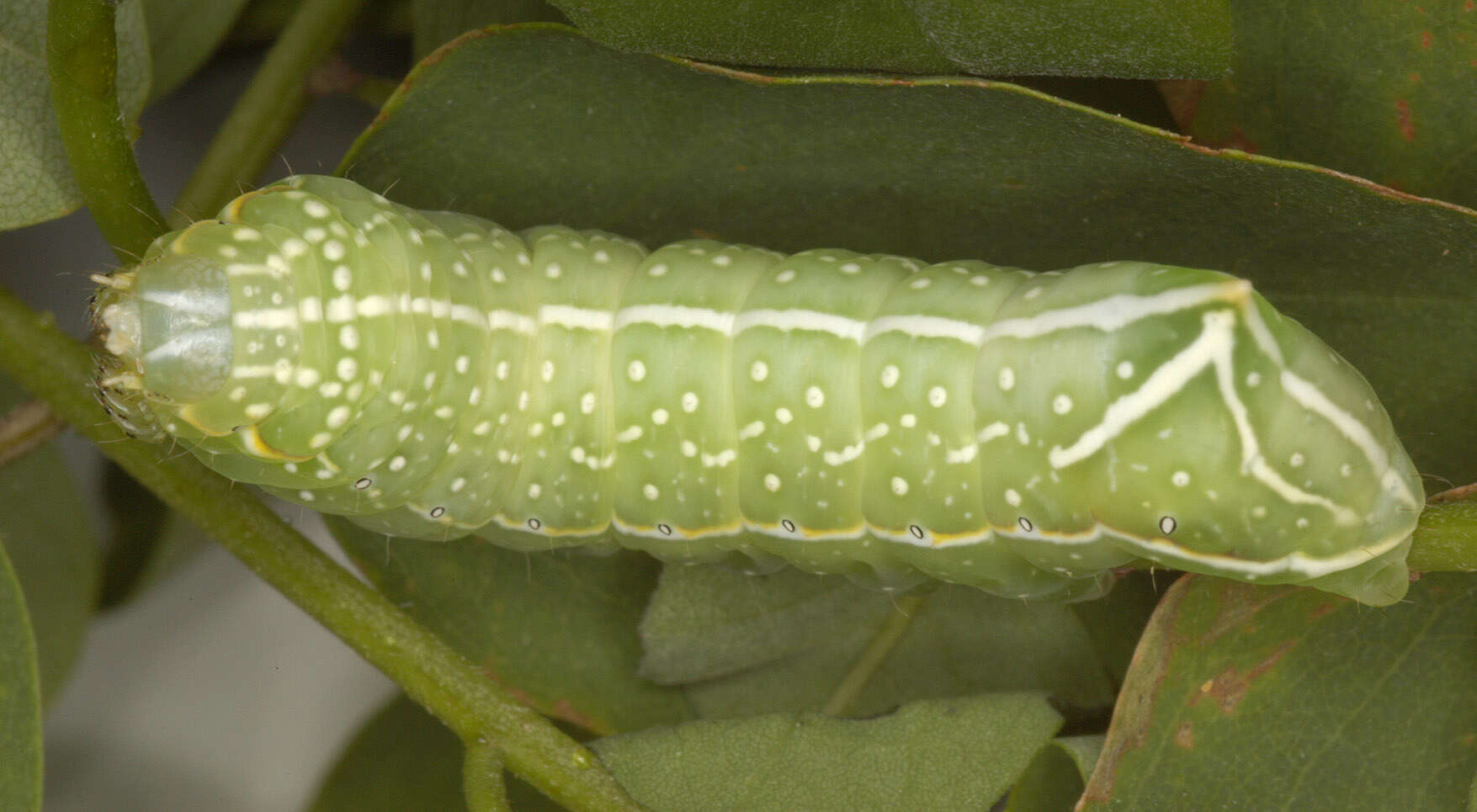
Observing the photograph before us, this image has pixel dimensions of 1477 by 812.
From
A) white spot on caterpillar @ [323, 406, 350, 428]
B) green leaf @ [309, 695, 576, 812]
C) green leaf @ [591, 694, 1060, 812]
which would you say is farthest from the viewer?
green leaf @ [309, 695, 576, 812]

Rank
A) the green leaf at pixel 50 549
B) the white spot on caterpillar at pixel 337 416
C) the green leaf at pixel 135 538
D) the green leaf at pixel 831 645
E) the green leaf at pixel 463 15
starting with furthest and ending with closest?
the green leaf at pixel 135 538
the green leaf at pixel 50 549
the green leaf at pixel 831 645
the green leaf at pixel 463 15
the white spot on caterpillar at pixel 337 416

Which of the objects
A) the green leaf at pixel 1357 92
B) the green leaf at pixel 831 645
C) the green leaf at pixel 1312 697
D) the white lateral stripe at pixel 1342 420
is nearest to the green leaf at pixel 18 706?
the green leaf at pixel 831 645

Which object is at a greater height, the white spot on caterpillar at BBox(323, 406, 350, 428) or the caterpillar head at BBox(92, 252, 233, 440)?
the caterpillar head at BBox(92, 252, 233, 440)

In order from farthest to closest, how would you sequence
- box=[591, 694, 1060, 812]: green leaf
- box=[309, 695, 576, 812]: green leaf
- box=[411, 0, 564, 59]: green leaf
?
box=[309, 695, 576, 812]: green leaf → box=[411, 0, 564, 59]: green leaf → box=[591, 694, 1060, 812]: green leaf

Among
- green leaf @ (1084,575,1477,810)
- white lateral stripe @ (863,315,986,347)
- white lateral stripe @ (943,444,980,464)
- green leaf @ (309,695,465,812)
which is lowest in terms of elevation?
green leaf @ (309,695,465,812)

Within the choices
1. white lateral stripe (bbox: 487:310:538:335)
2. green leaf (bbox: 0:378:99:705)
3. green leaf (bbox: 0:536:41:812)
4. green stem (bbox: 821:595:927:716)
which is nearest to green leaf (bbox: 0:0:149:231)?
green leaf (bbox: 0:536:41:812)

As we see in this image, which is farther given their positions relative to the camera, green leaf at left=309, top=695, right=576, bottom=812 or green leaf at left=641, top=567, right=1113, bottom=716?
green leaf at left=309, top=695, right=576, bottom=812

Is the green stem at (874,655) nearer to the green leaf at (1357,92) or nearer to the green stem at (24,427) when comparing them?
the green leaf at (1357,92)

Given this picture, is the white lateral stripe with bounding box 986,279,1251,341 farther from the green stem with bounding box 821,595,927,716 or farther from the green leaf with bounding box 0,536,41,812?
the green leaf with bounding box 0,536,41,812
